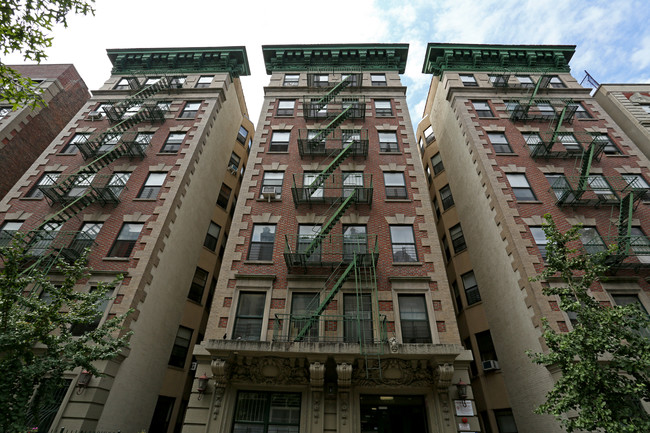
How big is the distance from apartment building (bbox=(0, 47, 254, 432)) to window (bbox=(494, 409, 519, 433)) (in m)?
15.4

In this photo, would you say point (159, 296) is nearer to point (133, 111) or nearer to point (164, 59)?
point (133, 111)

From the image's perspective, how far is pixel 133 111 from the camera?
22.1m

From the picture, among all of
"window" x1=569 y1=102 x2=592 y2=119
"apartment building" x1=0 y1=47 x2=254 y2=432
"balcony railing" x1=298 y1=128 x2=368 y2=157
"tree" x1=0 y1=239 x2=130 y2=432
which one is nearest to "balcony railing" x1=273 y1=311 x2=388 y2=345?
"tree" x1=0 y1=239 x2=130 y2=432

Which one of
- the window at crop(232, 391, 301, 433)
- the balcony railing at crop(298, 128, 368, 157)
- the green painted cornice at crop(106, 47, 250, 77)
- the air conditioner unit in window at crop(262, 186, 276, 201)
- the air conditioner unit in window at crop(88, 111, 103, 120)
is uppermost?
the green painted cornice at crop(106, 47, 250, 77)

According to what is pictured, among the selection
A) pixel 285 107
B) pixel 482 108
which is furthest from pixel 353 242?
pixel 482 108

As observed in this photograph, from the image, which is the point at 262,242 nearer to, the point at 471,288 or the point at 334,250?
the point at 334,250


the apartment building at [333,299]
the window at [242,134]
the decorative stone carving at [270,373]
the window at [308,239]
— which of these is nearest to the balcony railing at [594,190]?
the apartment building at [333,299]

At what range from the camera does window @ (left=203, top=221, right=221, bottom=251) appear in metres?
21.0

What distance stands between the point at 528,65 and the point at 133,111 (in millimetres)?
29385

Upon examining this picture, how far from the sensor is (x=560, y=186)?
1727 cm

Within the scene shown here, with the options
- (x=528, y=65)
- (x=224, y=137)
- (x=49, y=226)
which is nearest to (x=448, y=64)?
(x=528, y=65)

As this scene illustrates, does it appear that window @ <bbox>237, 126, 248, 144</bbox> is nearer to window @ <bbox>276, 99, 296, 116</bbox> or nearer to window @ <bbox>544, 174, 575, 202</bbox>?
window @ <bbox>276, 99, 296, 116</bbox>

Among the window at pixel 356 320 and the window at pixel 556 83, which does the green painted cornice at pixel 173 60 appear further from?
the window at pixel 556 83

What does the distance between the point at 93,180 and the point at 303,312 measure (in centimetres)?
1407
